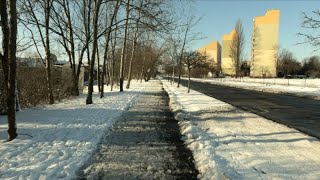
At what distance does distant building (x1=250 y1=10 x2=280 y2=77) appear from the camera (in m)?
100

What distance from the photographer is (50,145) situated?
28.2 feet

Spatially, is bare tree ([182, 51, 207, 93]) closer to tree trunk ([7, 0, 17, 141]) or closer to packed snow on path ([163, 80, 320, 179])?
packed snow on path ([163, 80, 320, 179])

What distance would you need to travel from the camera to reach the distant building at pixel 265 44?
10006 cm

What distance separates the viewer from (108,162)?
740 cm

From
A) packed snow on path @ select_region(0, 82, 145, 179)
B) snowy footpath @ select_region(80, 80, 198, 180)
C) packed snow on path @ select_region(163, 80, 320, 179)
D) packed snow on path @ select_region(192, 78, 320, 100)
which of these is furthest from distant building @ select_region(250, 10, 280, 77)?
snowy footpath @ select_region(80, 80, 198, 180)

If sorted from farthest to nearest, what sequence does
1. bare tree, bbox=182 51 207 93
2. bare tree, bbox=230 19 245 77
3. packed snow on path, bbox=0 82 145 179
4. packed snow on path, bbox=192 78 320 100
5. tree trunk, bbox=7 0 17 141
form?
bare tree, bbox=230 19 245 77 < bare tree, bbox=182 51 207 93 < packed snow on path, bbox=192 78 320 100 < tree trunk, bbox=7 0 17 141 < packed snow on path, bbox=0 82 145 179

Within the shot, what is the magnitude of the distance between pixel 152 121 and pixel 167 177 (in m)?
7.01

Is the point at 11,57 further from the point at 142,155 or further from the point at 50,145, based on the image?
the point at 142,155

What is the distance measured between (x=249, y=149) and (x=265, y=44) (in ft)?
323

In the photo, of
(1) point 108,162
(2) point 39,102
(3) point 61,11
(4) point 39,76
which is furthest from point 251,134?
(3) point 61,11

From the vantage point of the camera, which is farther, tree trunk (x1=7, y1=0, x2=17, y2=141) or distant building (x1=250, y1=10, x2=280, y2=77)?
distant building (x1=250, y1=10, x2=280, y2=77)

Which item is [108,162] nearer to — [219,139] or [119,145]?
[119,145]

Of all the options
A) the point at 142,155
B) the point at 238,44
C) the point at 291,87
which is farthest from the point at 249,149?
the point at 238,44

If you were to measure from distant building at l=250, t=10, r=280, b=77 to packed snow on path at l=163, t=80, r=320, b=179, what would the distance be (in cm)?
8937
